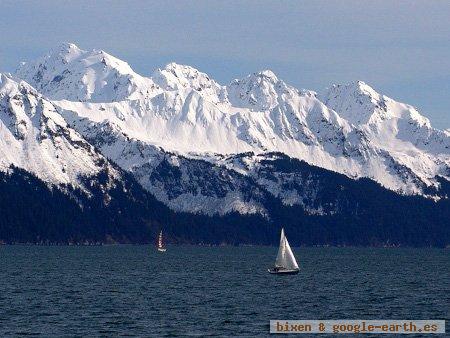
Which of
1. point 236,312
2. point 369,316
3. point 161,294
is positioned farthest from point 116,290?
point 369,316

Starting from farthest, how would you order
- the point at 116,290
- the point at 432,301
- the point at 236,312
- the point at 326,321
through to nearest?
the point at 116,290
the point at 432,301
the point at 236,312
the point at 326,321

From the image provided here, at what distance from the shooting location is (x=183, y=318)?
147 meters

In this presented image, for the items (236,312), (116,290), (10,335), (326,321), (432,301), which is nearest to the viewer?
(10,335)

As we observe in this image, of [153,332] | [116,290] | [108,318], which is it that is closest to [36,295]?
[116,290]

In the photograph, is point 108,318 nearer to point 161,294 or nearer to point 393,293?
point 161,294

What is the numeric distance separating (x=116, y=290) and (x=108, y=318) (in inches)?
1950

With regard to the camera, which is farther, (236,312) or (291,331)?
(236,312)

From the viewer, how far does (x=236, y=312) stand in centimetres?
15638

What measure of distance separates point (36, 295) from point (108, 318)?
36876 mm

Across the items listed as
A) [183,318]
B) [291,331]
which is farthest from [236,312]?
[291,331]

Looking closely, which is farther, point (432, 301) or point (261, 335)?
point (432, 301)

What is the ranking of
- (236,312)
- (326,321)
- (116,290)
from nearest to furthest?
(326,321), (236,312), (116,290)

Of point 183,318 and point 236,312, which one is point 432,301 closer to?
point 236,312

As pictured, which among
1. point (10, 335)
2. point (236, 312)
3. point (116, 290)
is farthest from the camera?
point (116, 290)
